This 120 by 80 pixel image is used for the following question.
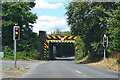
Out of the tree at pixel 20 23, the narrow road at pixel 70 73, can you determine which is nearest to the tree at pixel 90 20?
the narrow road at pixel 70 73

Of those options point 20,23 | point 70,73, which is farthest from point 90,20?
point 20,23

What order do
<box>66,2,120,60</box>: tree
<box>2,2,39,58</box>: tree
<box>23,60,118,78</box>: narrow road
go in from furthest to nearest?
1. <box>2,2,39,58</box>: tree
2. <box>66,2,120,60</box>: tree
3. <box>23,60,118,78</box>: narrow road

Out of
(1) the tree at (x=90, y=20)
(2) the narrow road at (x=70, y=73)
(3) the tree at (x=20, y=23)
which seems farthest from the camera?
(3) the tree at (x=20, y=23)

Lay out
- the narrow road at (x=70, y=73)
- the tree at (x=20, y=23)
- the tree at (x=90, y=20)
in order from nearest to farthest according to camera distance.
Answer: the narrow road at (x=70, y=73) → the tree at (x=90, y=20) → the tree at (x=20, y=23)

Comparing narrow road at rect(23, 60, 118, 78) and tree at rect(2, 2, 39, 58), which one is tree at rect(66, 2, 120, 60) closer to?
narrow road at rect(23, 60, 118, 78)

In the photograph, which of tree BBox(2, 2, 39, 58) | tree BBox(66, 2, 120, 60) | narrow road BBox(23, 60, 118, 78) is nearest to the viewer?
narrow road BBox(23, 60, 118, 78)

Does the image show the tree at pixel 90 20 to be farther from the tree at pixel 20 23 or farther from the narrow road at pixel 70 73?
the tree at pixel 20 23

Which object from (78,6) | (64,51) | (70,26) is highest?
(78,6)

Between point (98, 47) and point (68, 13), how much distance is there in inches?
275

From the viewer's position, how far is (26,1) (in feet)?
165

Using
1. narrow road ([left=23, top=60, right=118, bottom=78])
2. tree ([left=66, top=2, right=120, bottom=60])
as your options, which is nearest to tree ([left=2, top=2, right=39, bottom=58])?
tree ([left=66, top=2, right=120, bottom=60])

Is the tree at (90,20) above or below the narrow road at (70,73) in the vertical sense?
above

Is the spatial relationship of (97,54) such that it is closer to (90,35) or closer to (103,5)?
(90,35)

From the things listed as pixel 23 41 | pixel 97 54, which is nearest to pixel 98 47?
pixel 97 54
